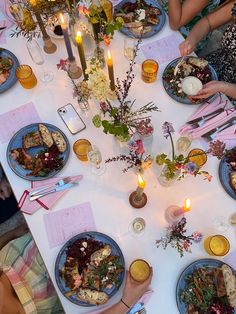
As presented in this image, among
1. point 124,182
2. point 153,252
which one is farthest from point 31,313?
point 124,182

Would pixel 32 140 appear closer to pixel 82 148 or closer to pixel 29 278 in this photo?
pixel 82 148

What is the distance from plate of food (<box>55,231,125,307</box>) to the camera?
159 centimetres

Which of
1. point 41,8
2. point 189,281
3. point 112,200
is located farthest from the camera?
point 41,8

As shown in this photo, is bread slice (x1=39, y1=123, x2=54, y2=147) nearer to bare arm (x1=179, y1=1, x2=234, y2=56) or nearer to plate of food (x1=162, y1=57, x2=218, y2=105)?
plate of food (x1=162, y1=57, x2=218, y2=105)

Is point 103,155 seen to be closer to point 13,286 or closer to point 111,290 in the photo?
point 111,290

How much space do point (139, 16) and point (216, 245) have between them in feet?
4.72

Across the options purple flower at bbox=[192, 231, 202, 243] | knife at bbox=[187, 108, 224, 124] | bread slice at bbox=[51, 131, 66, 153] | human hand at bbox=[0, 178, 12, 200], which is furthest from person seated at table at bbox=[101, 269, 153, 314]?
human hand at bbox=[0, 178, 12, 200]

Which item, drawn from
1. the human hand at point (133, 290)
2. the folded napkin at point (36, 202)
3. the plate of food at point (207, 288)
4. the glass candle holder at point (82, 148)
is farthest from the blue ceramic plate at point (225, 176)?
the folded napkin at point (36, 202)

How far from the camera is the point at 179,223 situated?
1651 millimetres

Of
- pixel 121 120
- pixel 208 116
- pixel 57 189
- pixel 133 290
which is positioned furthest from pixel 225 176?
pixel 57 189

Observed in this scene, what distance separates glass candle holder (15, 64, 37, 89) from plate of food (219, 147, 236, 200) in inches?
46.4

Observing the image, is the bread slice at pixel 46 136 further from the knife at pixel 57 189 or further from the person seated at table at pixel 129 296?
the person seated at table at pixel 129 296

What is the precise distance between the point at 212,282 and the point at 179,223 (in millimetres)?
307

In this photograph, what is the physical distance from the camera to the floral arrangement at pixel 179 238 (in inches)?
64.6
